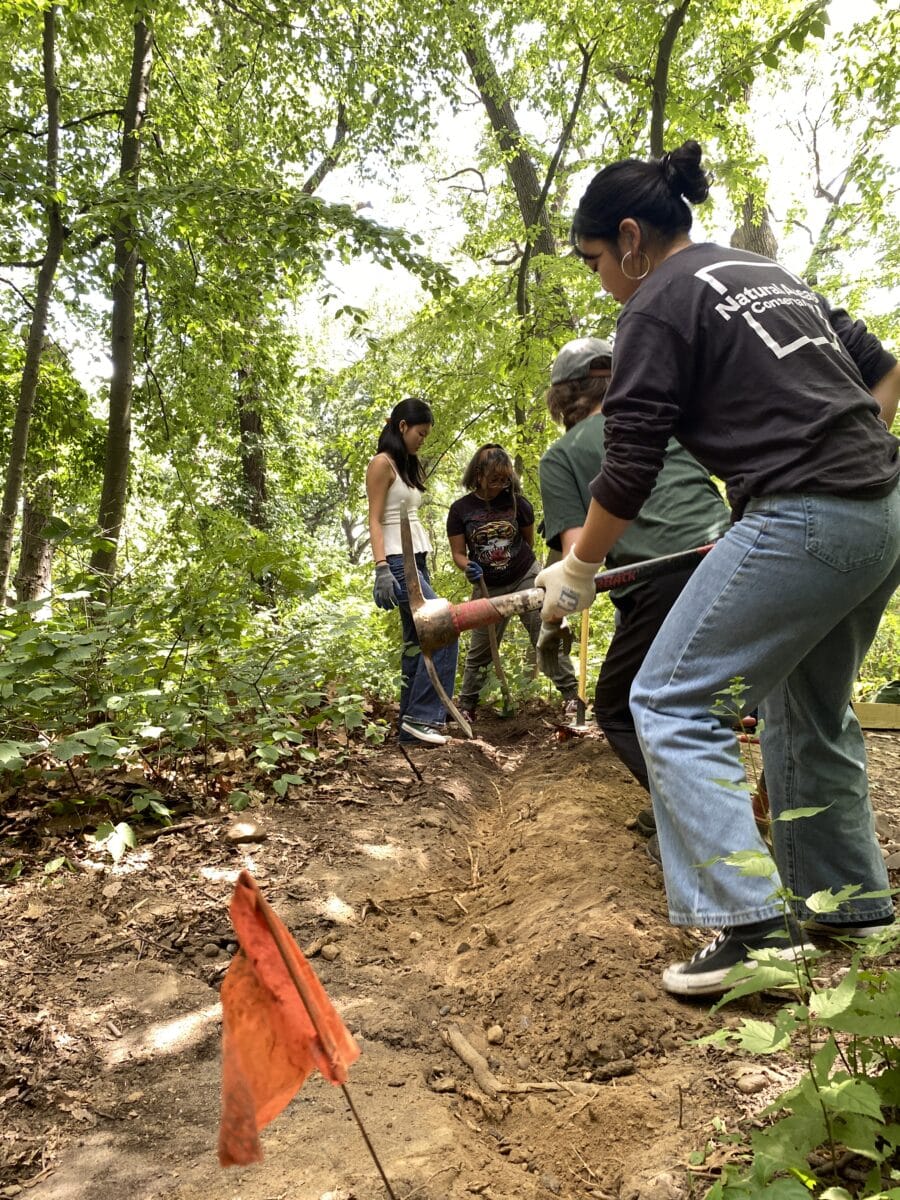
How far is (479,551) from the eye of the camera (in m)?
5.90

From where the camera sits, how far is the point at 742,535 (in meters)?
1.83

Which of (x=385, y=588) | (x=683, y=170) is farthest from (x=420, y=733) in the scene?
(x=683, y=170)

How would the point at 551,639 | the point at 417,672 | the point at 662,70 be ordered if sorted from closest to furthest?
the point at 551,639, the point at 417,672, the point at 662,70

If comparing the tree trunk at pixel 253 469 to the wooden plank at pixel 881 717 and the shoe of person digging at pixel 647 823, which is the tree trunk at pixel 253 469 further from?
the shoe of person digging at pixel 647 823

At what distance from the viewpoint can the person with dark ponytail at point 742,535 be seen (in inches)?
69.7

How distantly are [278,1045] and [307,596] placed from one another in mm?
3405

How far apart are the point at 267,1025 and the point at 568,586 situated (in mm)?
1575

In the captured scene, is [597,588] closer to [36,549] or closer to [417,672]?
[417,672]

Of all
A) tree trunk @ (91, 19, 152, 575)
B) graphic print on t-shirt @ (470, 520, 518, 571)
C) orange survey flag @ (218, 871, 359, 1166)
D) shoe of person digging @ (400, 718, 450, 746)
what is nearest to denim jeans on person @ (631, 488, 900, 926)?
orange survey flag @ (218, 871, 359, 1166)

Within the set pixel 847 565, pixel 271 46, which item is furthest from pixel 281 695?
pixel 271 46

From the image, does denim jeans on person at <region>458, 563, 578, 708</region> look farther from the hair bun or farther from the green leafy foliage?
the green leafy foliage

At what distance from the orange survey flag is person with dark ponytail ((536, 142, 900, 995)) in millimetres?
952

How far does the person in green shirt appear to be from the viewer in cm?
287

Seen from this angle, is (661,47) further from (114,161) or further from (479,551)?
(114,161)
